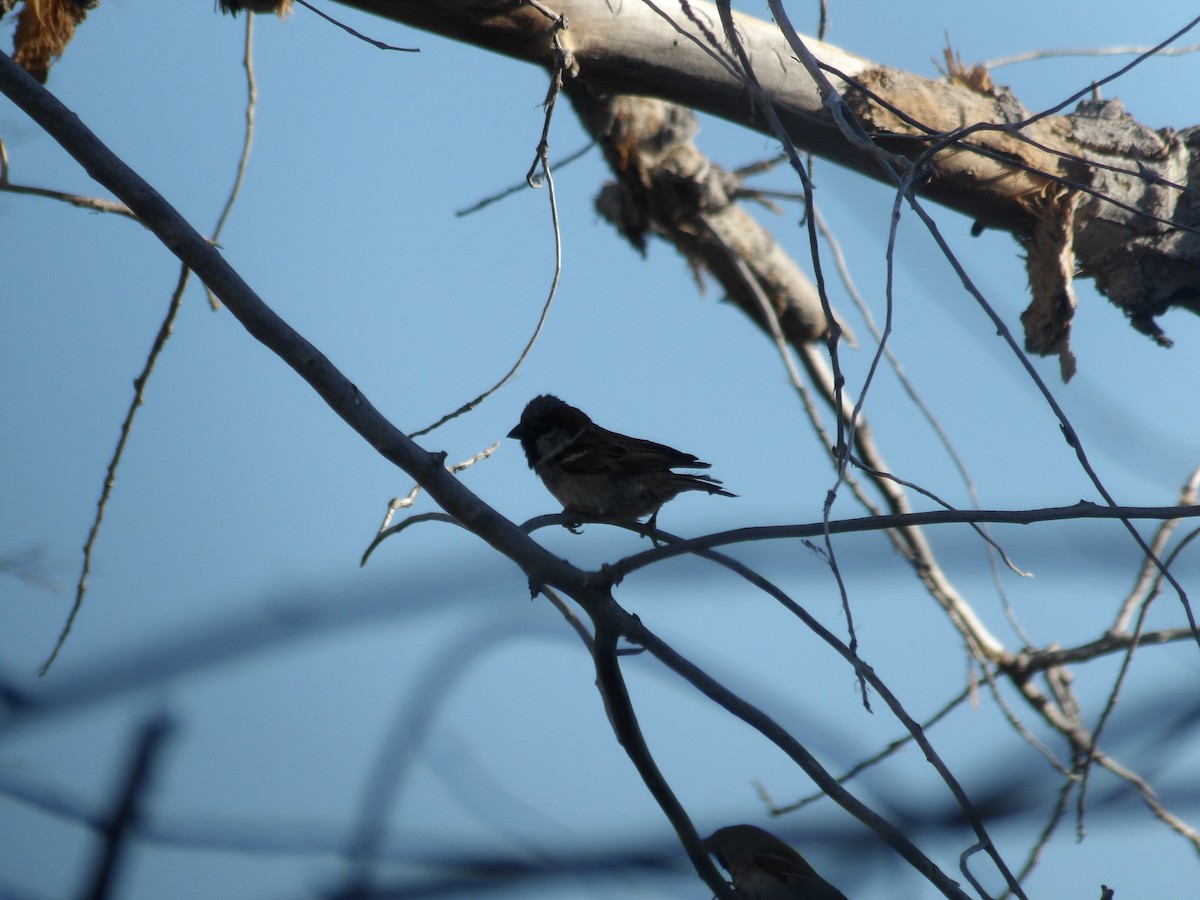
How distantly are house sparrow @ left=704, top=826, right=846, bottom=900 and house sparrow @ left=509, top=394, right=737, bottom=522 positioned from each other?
3.90 ft

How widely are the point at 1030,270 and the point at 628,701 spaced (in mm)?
2972

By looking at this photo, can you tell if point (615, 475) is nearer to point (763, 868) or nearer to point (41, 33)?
point (763, 868)

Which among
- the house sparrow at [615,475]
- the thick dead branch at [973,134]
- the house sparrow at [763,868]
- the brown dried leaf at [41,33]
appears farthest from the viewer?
the house sparrow at [615,475]

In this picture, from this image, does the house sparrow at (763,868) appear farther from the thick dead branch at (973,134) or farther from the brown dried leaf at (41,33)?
the brown dried leaf at (41,33)

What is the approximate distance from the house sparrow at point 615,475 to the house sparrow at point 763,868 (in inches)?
46.8

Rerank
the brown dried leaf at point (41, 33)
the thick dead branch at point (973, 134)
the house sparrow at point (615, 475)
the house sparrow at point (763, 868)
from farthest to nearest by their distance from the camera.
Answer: the house sparrow at point (615, 475) < the thick dead branch at point (973, 134) < the brown dried leaf at point (41, 33) < the house sparrow at point (763, 868)


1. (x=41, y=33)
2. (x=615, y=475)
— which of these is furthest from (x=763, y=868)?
(x=41, y=33)

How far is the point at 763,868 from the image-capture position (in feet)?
9.75

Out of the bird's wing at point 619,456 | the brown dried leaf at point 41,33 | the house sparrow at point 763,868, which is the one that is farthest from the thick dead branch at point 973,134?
the house sparrow at point 763,868

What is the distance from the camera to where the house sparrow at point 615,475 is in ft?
14.1

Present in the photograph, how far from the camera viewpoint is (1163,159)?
175 inches

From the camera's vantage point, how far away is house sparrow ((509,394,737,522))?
4.31 m

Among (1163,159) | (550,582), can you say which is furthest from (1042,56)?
(550,582)

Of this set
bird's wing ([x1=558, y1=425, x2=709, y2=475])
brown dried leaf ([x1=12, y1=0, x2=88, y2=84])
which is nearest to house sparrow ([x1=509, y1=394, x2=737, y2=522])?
bird's wing ([x1=558, y1=425, x2=709, y2=475])
